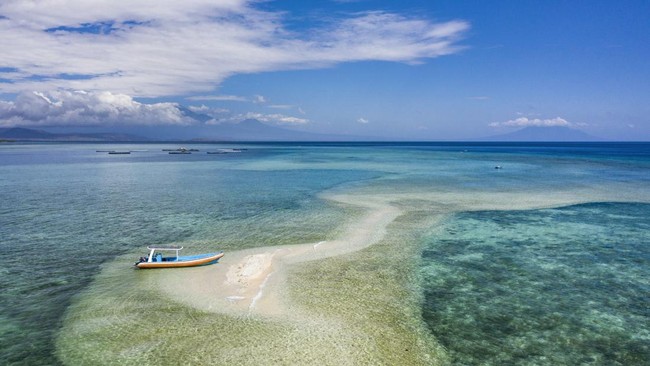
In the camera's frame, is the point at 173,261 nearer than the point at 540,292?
No

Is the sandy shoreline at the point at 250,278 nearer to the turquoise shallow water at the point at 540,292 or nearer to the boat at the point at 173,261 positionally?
the boat at the point at 173,261

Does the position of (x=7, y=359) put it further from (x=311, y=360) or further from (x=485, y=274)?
(x=485, y=274)

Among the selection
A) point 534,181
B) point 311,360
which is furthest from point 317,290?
point 534,181

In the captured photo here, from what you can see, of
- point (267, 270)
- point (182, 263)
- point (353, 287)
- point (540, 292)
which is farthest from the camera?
point (182, 263)

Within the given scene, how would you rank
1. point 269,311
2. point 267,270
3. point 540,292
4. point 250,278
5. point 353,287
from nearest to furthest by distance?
point 269,311 < point 540,292 < point 353,287 < point 250,278 < point 267,270

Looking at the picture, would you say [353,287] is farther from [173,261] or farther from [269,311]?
[173,261]

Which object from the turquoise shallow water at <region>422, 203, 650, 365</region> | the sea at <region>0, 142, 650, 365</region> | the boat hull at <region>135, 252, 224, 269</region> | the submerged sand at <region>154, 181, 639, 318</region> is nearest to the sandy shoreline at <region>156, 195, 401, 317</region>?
the submerged sand at <region>154, 181, 639, 318</region>

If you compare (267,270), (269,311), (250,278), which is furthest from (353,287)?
(250,278)

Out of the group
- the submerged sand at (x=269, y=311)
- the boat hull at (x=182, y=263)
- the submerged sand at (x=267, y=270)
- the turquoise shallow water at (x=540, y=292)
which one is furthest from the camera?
the boat hull at (x=182, y=263)

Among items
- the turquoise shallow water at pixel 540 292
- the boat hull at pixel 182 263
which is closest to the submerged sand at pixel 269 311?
the boat hull at pixel 182 263
